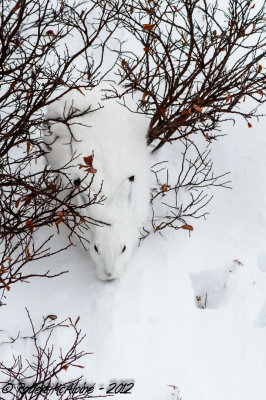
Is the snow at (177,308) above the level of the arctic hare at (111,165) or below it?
below

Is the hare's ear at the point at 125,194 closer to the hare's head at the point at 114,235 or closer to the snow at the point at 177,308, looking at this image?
the hare's head at the point at 114,235

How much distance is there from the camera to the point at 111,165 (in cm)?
448

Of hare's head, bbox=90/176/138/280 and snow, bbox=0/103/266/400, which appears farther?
hare's head, bbox=90/176/138/280

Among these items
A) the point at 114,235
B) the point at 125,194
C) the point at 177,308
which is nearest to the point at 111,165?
the point at 125,194

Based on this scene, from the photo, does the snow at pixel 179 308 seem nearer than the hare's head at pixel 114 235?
Yes

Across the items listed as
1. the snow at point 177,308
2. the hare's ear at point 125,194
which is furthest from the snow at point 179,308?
the hare's ear at point 125,194

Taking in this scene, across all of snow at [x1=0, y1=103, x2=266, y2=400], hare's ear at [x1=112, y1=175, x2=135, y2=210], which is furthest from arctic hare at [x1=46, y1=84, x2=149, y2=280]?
snow at [x1=0, y1=103, x2=266, y2=400]

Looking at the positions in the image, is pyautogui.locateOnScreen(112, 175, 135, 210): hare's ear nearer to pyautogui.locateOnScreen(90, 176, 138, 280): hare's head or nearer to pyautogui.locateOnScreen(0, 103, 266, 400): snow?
pyautogui.locateOnScreen(90, 176, 138, 280): hare's head

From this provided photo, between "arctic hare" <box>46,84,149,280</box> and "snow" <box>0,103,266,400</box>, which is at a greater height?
"arctic hare" <box>46,84,149,280</box>

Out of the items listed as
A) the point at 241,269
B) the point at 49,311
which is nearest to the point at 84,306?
the point at 49,311

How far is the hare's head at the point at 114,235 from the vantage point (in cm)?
423

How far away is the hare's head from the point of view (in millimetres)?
4234

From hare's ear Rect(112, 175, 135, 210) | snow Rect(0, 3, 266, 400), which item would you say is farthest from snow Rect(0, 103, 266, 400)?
hare's ear Rect(112, 175, 135, 210)

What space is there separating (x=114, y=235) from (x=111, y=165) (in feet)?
2.40
